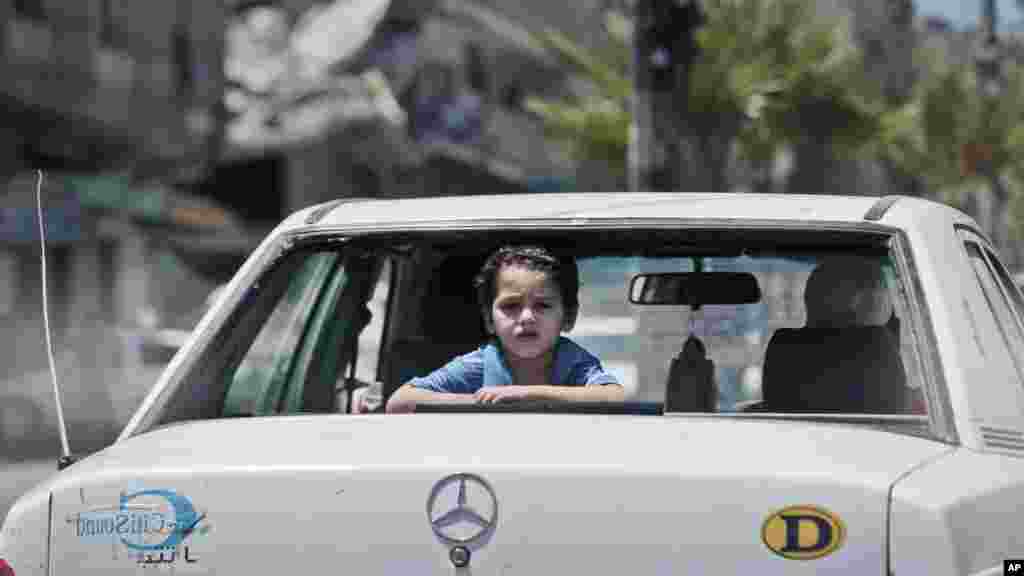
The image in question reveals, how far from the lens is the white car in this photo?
3.40 m

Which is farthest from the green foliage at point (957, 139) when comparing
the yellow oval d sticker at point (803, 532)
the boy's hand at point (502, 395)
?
the yellow oval d sticker at point (803, 532)

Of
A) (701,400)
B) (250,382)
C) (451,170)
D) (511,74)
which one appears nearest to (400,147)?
(451,170)

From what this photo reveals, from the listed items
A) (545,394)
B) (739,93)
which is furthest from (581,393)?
(739,93)

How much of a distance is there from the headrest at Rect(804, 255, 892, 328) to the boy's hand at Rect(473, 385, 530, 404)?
2.57 feet

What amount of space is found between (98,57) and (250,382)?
69.0 ft

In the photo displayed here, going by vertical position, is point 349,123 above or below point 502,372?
above

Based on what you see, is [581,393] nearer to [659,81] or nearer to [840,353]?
[840,353]

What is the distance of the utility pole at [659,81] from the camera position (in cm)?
1681

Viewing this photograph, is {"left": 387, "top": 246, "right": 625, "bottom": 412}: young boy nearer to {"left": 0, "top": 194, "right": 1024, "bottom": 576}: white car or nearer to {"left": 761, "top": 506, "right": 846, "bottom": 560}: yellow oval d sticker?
{"left": 0, "top": 194, "right": 1024, "bottom": 576}: white car

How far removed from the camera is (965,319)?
4.07 meters

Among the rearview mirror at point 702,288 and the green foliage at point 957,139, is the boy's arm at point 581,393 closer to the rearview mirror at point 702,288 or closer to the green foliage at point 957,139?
the rearview mirror at point 702,288

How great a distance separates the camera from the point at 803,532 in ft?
11.0

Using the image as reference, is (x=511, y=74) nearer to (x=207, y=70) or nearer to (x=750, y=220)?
(x=207, y=70)

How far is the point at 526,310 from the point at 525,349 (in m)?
0.10
